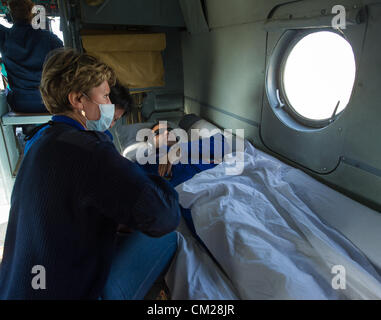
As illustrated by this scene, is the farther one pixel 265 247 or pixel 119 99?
pixel 119 99

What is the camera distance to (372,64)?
4.82ft

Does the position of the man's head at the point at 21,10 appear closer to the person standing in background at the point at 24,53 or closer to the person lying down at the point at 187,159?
the person standing in background at the point at 24,53

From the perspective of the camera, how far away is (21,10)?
9.53 feet

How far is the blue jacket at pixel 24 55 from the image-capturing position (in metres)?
2.96

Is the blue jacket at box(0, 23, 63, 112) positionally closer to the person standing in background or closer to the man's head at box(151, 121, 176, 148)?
the person standing in background

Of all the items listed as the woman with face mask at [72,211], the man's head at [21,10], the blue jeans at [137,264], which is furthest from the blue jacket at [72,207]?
the man's head at [21,10]

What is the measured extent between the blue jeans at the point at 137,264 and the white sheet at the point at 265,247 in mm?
74

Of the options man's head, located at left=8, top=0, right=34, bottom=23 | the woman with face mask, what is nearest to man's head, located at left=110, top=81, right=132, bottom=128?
the woman with face mask

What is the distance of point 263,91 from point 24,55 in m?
2.62

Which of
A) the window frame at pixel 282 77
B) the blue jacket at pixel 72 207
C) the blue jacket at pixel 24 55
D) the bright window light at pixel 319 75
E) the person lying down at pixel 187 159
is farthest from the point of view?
the blue jacket at pixel 24 55

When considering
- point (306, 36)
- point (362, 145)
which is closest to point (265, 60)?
A: point (306, 36)

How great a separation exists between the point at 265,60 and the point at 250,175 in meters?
1.09

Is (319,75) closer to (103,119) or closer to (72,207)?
(103,119)

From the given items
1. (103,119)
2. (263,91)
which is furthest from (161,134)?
(103,119)
